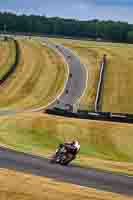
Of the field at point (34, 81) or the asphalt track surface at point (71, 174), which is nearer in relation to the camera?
the asphalt track surface at point (71, 174)

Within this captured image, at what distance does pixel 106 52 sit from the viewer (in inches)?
5851

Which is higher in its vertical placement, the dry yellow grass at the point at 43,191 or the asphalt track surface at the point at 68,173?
the dry yellow grass at the point at 43,191

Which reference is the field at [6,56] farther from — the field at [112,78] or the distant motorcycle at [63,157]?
the distant motorcycle at [63,157]

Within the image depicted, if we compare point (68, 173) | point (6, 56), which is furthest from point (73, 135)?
point (6, 56)

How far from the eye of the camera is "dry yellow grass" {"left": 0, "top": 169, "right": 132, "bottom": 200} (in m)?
30.4

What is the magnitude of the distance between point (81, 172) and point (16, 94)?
6173 cm

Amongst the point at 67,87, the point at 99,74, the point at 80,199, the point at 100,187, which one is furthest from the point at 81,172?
the point at 99,74

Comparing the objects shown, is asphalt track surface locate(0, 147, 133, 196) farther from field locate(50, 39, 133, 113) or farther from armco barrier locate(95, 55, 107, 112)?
field locate(50, 39, 133, 113)

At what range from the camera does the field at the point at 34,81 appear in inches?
3622

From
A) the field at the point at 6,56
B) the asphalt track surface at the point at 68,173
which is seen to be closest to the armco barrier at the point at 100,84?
the field at the point at 6,56

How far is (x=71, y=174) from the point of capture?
35344 millimetres

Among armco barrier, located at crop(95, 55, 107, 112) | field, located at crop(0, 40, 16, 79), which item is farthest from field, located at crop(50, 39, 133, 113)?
field, located at crop(0, 40, 16, 79)

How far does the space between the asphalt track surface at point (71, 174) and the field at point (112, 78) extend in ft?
170

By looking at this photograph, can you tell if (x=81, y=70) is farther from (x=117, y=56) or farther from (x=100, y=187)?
(x=100, y=187)
